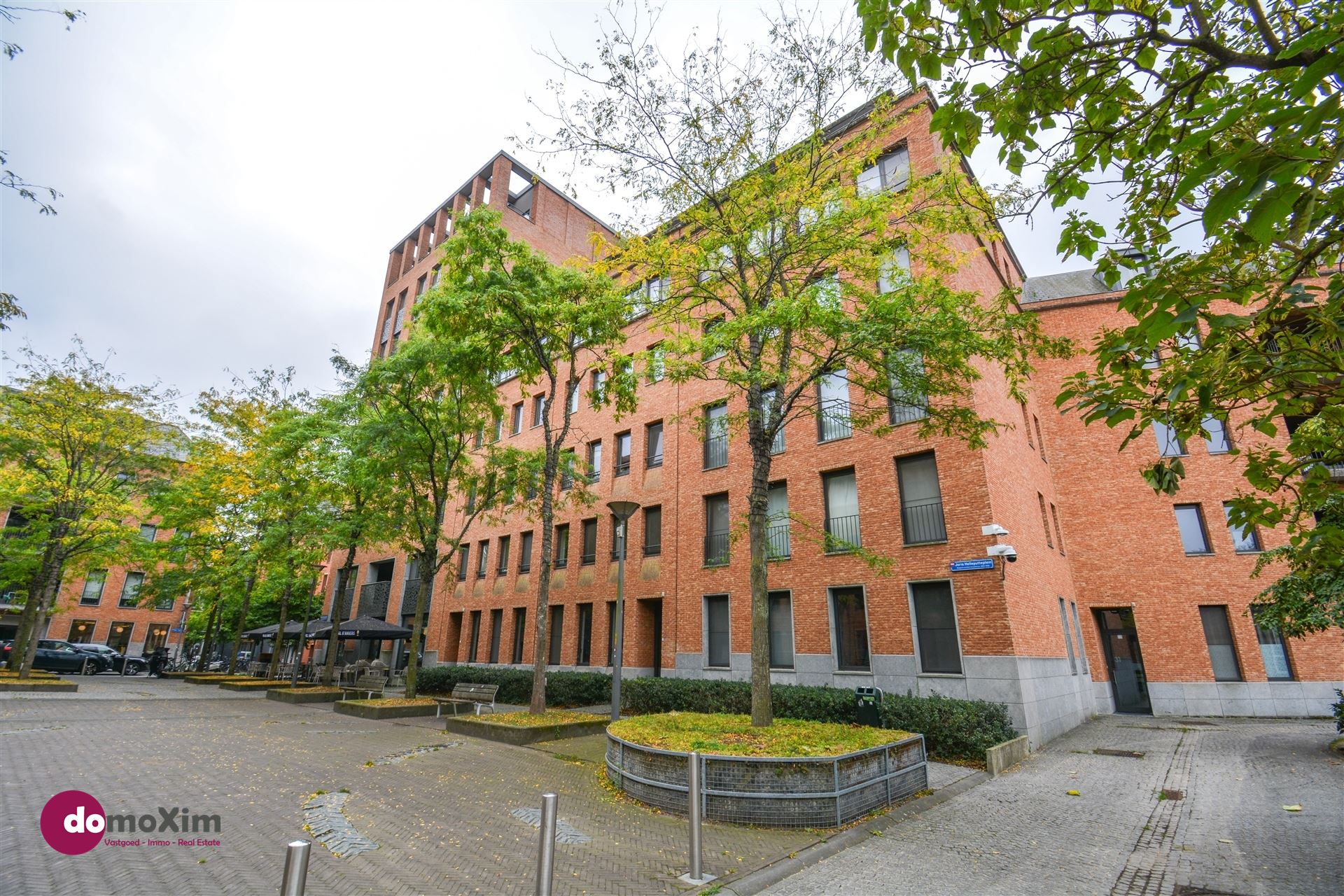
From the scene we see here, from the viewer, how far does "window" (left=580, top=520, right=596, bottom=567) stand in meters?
21.5

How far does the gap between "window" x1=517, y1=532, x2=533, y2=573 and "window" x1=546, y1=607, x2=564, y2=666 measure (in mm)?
2324

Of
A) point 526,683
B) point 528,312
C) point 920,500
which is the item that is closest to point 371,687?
point 526,683

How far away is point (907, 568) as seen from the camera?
45.2 feet

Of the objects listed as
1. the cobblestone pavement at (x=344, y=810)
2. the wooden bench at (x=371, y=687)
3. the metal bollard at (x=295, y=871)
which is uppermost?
the metal bollard at (x=295, y=871)

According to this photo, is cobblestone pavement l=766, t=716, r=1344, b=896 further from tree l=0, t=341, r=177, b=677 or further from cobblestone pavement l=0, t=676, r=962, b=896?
tree l=0, t=341, r=177, b=677

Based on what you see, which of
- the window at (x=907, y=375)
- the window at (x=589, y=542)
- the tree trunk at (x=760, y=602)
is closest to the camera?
the tree trunk at (x=760, y=602)

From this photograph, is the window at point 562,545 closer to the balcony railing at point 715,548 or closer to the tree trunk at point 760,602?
the balcony railing at point 715,548

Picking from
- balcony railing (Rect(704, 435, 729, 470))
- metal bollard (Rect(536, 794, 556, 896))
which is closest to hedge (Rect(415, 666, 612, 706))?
balcony railing (Rect(704, 435, 729, 470))

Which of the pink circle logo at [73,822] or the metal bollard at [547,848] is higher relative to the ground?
the metal bollard at [547,848]

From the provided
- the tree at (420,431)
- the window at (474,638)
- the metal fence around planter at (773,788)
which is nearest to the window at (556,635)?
the window at (474,638)

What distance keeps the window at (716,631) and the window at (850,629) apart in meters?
3.32

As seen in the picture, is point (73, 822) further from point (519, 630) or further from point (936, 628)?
point (519, 630)

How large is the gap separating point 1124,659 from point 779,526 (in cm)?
1221

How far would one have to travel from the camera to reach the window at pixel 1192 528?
59.7 ft
